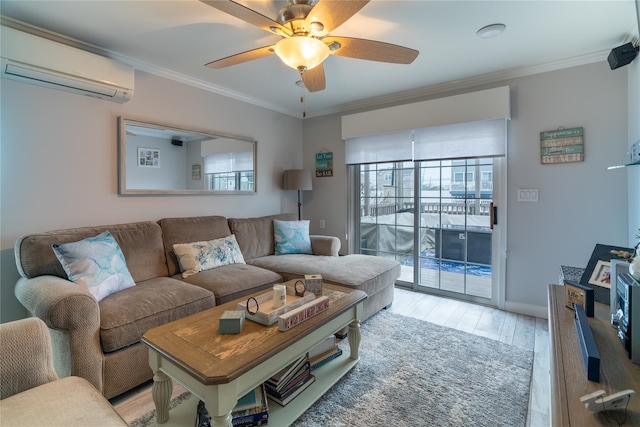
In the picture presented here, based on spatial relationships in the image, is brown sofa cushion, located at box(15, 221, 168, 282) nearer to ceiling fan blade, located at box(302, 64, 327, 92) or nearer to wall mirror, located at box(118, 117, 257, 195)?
wall mirror, located at box(118, 117, 257, 195)

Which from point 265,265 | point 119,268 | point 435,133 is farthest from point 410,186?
point 119,268

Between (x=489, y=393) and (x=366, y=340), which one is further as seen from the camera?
(x=366, y=340)

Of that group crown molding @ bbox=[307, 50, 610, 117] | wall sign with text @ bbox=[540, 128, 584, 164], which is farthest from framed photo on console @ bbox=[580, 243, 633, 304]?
crown molding @ bbox=[307, 50, 610, 117]

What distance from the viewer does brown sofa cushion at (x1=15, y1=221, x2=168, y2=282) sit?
1.92m

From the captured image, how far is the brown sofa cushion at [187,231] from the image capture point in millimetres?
2652

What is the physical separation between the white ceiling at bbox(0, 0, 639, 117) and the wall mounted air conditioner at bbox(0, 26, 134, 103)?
158 mm

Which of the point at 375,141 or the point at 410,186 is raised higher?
the point at 375,141

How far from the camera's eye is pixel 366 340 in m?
2.37

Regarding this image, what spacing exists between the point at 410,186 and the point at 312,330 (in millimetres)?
2542

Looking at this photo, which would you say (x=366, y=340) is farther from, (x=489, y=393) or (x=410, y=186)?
(x=410, y=186)

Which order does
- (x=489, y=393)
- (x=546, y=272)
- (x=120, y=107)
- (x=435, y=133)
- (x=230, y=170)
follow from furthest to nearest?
1. (x=230, y=170)
2. (x=435, y=133)
3. (x=546, y=272)
4. (x=120, y=107)
5. (x=489, y=393)

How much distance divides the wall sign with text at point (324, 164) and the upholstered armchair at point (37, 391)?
3358mm

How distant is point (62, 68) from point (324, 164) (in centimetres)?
283

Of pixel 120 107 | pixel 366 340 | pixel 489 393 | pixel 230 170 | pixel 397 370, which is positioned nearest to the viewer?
pixel 489 393
